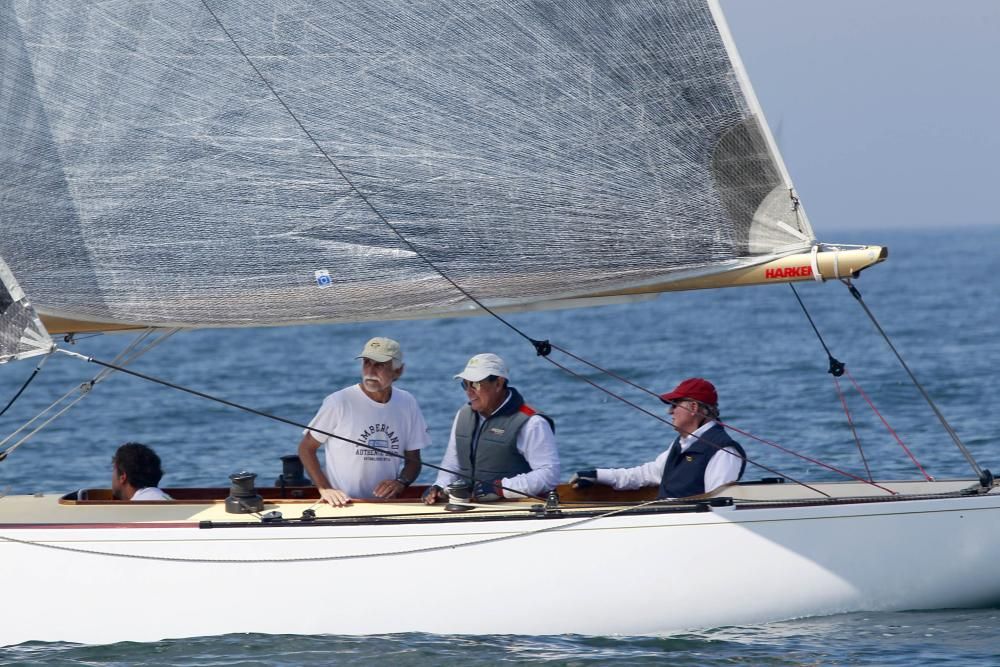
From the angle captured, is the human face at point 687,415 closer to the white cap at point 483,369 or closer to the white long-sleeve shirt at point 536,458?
the white long-sleeve shirt at point 536,458

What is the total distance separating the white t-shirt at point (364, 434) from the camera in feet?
24.8

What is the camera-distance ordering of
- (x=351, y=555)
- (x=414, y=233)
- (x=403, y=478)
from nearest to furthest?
(x=351, y=555) → (x=414, y=233) → (x=403, y=478)

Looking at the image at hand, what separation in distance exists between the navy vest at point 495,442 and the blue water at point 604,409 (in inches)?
27.4

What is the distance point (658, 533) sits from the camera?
6.97m

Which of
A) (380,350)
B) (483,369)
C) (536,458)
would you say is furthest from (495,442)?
(380,350)

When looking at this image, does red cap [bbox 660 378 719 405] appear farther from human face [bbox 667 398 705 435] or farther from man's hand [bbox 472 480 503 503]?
man's hand [bbox 472 480 503 503]

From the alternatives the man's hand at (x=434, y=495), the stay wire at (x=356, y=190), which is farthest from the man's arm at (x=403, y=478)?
the stay wire at (x=356, y=190)

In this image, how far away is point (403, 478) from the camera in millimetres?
7691

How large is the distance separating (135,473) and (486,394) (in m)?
1.78

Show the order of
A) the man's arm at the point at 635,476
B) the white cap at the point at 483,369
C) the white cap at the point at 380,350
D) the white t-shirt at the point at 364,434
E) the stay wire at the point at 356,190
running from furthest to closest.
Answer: the man's arm at the point at 635,476, the white t-shirt at the point at 364,434, the white cap at the point at 380,350, the white cap at the point at 483,369, the stay wire at the point at 356,190

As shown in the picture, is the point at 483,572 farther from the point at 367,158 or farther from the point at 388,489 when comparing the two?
the point at 367,158

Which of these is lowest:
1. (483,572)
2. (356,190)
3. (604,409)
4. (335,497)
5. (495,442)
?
(483,572)

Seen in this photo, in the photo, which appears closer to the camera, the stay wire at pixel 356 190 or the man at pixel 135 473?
the stay wire at pixel 356 190

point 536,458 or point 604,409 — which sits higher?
point 604,409
